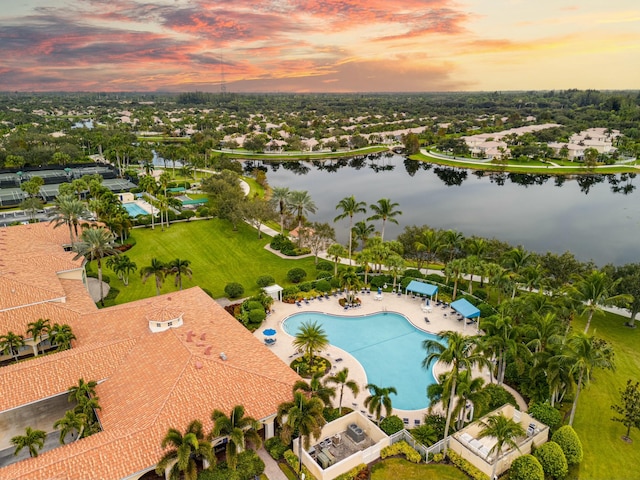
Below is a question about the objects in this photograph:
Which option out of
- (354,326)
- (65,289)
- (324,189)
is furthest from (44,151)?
(354,326)

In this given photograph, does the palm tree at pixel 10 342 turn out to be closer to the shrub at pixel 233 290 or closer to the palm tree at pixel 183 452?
the palm tree at pixel 183 452

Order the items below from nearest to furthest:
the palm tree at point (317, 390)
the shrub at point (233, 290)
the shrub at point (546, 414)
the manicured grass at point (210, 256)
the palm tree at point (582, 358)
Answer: the palm tree at point (317, 390)
the palm tree at point (582, 358)
the shrub at point (546, 414)
the shrub at point (233, 290)
the manicured grass at point (210, 256)

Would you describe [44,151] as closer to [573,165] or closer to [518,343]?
[518,343]

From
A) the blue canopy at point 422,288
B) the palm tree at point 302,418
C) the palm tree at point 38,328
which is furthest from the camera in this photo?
the blue canopy at point 422,288

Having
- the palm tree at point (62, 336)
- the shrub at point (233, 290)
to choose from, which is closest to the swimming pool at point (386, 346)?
the shrub at point (233, 290)

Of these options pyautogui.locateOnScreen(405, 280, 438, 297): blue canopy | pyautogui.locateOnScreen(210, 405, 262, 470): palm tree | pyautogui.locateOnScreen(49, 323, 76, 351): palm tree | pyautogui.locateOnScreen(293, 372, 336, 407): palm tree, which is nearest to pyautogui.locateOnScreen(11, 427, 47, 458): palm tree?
pyautogui.locateOnScreen(49, 323, 76, 351): palm tree

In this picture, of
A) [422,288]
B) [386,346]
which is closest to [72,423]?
[386,346]

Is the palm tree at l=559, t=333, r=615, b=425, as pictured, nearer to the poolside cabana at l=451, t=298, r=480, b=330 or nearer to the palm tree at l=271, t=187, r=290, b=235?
the poolside cabana at l=451, t=298, r=480, b=330
